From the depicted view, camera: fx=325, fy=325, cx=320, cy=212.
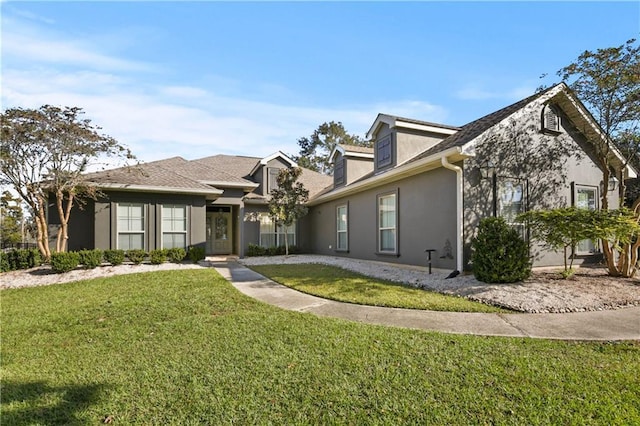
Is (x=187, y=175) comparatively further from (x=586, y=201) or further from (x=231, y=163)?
(x=586, y=201)

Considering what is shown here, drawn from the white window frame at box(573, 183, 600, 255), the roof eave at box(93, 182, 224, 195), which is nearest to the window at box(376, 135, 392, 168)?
the white window frame at box(573, 183, 600, 255)

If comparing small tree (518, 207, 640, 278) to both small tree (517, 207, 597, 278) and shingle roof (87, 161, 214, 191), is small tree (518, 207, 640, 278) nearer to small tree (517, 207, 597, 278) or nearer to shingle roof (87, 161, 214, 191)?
small tree (517, 207, 597, 278)

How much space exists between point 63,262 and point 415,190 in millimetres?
10686

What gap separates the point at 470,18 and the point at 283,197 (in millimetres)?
9925

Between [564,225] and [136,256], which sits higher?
[564,225]

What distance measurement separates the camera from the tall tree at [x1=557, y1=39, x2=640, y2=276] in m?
7.44

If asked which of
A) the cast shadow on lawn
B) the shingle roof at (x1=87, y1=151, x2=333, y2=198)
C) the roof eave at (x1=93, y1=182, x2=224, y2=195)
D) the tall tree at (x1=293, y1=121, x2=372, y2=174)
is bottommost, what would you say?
the cast shadow on lawn

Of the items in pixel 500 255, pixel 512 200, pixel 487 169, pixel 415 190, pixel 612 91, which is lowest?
pixel 500 255

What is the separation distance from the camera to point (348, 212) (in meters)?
14.2

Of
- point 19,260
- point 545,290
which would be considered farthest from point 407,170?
point 19,260

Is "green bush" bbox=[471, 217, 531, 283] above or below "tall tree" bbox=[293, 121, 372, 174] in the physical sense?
below

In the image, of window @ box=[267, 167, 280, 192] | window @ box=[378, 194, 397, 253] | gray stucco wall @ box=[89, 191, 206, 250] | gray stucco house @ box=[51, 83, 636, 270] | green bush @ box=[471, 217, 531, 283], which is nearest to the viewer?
green bush @ box=[471, 217, 531, 283]

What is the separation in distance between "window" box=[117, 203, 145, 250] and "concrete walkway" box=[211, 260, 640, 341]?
8.12 metres

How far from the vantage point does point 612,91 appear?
7.81 m
